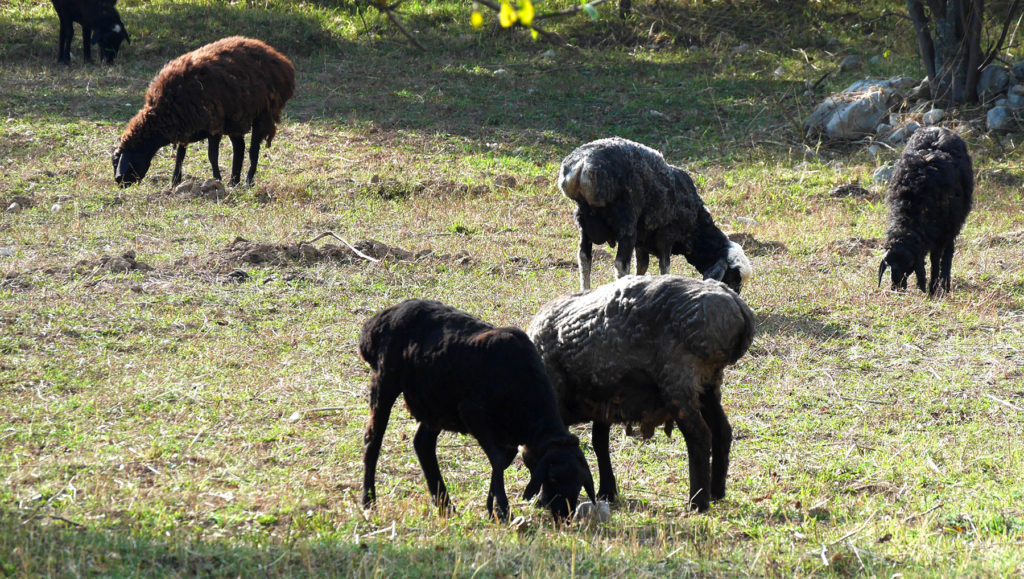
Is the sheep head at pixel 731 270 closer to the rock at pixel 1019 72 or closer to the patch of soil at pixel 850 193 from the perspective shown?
the patch of soil at pixel 850 193

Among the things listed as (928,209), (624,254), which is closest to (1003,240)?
(928,209)

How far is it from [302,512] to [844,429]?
3686mm

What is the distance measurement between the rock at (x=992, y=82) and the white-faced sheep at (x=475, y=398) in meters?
14.1

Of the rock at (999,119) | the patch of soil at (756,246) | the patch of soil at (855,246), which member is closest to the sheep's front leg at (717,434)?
the patch of soil at (756,246)

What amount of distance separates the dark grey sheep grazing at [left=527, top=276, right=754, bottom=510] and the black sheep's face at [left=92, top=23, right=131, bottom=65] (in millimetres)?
16780

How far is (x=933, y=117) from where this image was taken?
16.0 m

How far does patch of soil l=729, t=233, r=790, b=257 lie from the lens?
11.7 meters

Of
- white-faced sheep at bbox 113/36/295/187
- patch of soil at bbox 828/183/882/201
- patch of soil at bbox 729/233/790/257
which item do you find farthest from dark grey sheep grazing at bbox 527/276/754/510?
patch of soil at bbox 828/183/882/201

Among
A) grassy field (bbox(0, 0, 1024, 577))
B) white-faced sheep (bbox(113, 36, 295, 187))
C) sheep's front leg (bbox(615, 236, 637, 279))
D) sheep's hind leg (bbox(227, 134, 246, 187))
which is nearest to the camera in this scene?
grassy field (bbox(0, 0, 1024, 577))

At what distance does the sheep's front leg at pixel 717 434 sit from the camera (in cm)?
561

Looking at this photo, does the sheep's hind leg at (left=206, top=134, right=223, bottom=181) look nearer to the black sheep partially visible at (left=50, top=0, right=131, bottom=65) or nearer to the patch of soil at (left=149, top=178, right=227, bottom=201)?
the patch of soil at (left=149, top=178, right=227, bottom=201)

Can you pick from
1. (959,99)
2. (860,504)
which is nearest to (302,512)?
(860,504)

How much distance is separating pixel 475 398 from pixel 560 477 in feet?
1.84

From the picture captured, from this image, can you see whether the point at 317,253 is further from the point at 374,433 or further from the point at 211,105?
the point at 374,433
